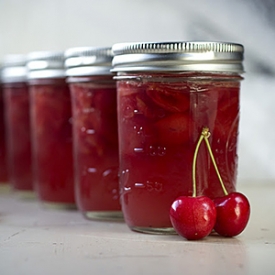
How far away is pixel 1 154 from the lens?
1.87 m

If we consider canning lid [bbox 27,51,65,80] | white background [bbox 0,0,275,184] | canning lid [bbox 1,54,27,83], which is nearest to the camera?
Answer: canning lid [bbox 27,51,65,80]

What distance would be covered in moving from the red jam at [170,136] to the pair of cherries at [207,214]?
0.02 metres

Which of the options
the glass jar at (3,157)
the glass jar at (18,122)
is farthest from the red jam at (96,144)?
the glass jar at (3,157)

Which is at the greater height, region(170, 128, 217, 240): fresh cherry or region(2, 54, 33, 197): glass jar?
region(2, 54, 33, 197): glass jar

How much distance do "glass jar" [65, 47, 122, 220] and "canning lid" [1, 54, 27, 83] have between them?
30 centimetres

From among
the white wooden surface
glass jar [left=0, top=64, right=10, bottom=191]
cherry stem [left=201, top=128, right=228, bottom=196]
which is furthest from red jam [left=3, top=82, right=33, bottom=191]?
cherry stem [left=201, top=128, right=228, bottom=196]

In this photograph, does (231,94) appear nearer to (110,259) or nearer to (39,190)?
(110,259)

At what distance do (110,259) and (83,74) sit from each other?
44 centimetres

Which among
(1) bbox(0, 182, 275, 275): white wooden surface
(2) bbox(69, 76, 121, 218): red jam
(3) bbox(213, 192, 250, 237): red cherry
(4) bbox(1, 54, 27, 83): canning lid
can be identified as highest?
(4) bbox(1, 54, 27, 83): canning lid

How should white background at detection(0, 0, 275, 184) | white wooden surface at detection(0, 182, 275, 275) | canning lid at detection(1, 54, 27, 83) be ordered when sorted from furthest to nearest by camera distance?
1. white background at detection(0, 0, 275, 184)
2. canning lid at detection(1, 54, 27, 83)
3. white wooden surface at detection(0, 182, 275, 275)

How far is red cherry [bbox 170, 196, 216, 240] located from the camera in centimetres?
110

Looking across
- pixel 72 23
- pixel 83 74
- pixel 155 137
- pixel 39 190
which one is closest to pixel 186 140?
pixel 155 137

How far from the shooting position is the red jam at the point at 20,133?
1.68 m

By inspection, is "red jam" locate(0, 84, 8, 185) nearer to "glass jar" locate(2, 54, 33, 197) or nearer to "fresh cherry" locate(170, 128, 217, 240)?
"glass jar" locate(2, 54, 33, 197)
